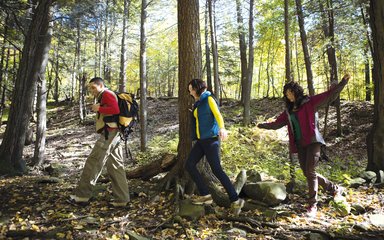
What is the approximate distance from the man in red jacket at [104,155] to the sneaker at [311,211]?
2999 millimetres

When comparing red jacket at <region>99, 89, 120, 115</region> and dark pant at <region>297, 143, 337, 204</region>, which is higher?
red jacket at <region>99, 89, 120, 115</region>

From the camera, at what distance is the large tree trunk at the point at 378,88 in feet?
19.4

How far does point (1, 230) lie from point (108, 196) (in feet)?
5.94

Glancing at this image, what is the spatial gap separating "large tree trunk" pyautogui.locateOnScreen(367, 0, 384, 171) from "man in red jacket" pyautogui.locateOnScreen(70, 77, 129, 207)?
5.08 metres

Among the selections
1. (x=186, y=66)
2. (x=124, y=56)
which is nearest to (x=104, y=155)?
(x=186, y=66)

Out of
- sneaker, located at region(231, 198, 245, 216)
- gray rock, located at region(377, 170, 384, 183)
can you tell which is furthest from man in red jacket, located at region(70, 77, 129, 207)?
gray rock, located at region(377, 170, 384, 183)

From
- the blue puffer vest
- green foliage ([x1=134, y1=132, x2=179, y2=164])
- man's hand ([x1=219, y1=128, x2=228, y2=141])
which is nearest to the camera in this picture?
man's hand ([x1=219, y1=128, x2=228, y2=141])

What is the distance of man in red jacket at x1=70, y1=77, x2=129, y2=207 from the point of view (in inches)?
188

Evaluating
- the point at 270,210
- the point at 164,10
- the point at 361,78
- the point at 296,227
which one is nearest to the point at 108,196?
the point at 270,210

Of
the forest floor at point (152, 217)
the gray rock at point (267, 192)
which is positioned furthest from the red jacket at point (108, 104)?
the gray rock at point (267, 192)

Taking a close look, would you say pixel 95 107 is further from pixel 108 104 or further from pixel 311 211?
pixel 311 211

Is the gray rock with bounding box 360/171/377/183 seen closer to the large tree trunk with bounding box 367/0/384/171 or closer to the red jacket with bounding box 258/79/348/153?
the large tree trunk with bounding box 367/0/384/171

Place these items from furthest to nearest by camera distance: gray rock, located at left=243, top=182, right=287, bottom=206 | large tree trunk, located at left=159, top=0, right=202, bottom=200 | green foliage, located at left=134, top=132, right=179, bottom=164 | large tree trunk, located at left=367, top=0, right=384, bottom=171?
green foliage, located at left=134, top=132, right=179, bottom=164 < large tree trunk, located at left=367, top=0, right=384, bottom=171 < large tree trunk, located at left=159, top=0, right=202, bottom=200 < gray rock, located at left=243, top=182, right=287, bottom=206

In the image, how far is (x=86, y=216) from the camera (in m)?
4.48
